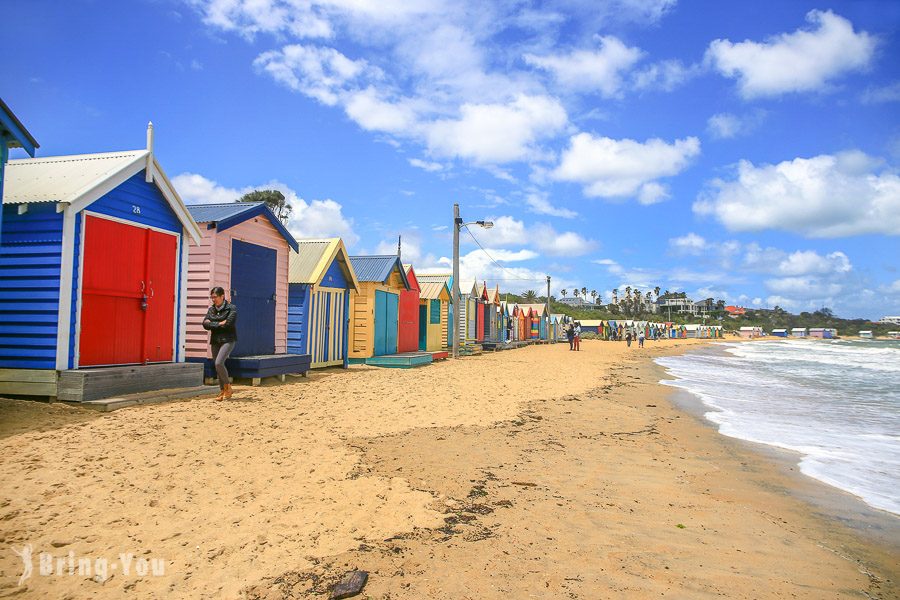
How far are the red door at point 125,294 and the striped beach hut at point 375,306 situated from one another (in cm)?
792

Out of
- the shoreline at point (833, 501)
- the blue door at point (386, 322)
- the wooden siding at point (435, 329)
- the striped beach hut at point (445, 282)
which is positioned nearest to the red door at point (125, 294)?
the blue door at point (386, 322)

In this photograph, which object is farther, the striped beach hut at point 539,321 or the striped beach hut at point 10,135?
the striped beach hut at point 539,321

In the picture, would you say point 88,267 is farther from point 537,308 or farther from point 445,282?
point 537,308

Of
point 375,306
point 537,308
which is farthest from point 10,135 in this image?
point 537,308

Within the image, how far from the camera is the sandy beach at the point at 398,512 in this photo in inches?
132

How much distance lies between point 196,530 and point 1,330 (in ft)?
19.7

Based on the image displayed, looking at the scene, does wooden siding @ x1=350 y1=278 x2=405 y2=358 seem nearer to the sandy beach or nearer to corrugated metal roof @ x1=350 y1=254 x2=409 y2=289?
corrugated metal roof @ x1=350 y1=254 x2=409 y2=289

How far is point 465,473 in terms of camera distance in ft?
18.2

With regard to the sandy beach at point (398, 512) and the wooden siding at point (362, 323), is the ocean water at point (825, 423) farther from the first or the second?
the wooden siding at point (362, 323)

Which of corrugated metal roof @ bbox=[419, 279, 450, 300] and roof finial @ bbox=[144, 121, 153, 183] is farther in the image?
A: corrugated metal roof @ bbox=[419, 279, 450, 300]

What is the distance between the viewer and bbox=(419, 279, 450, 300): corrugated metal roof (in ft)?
79.4

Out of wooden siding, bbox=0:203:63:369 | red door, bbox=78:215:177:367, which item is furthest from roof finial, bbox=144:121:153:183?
wooden siding, bbox=0:203:63:369

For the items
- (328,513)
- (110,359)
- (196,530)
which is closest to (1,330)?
(110,359)

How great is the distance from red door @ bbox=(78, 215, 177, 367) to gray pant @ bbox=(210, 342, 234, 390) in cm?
109
